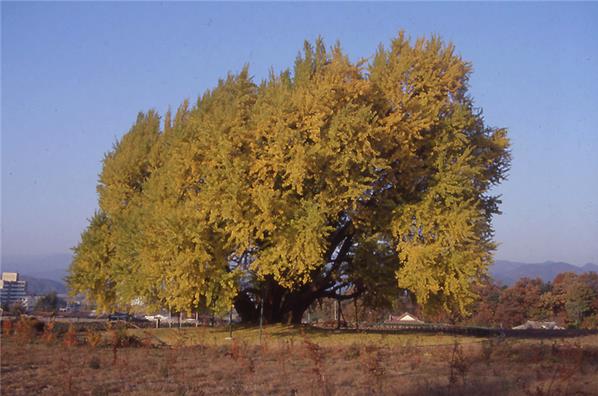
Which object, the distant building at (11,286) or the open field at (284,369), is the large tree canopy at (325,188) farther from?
the distant building at (11,286)

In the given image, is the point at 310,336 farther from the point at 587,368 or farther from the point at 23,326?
the point at 587,368

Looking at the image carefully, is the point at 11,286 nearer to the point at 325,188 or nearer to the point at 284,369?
the point at 325,188

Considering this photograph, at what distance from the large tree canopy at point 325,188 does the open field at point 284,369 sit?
427 cm

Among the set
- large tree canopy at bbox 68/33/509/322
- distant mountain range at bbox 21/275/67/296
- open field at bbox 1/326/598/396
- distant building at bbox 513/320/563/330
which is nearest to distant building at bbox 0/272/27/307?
distant mountain range at bbox 21/275/67/296

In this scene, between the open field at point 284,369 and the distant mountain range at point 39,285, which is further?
the distant mountain range at point 39,285

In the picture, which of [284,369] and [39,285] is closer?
[284,369]

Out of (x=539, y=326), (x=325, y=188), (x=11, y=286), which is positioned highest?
(x=325, y=188)

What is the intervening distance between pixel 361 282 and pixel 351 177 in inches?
273

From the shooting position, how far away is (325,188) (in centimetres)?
2522

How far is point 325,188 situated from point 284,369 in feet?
→ 37.4

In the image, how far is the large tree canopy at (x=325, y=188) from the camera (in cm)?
2439

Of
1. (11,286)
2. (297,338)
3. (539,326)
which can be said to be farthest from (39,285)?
(297,338)

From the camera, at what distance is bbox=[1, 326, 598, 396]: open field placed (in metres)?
11.8

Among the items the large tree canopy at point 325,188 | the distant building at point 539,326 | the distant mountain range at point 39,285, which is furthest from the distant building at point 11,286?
the distant building at point 539,326
